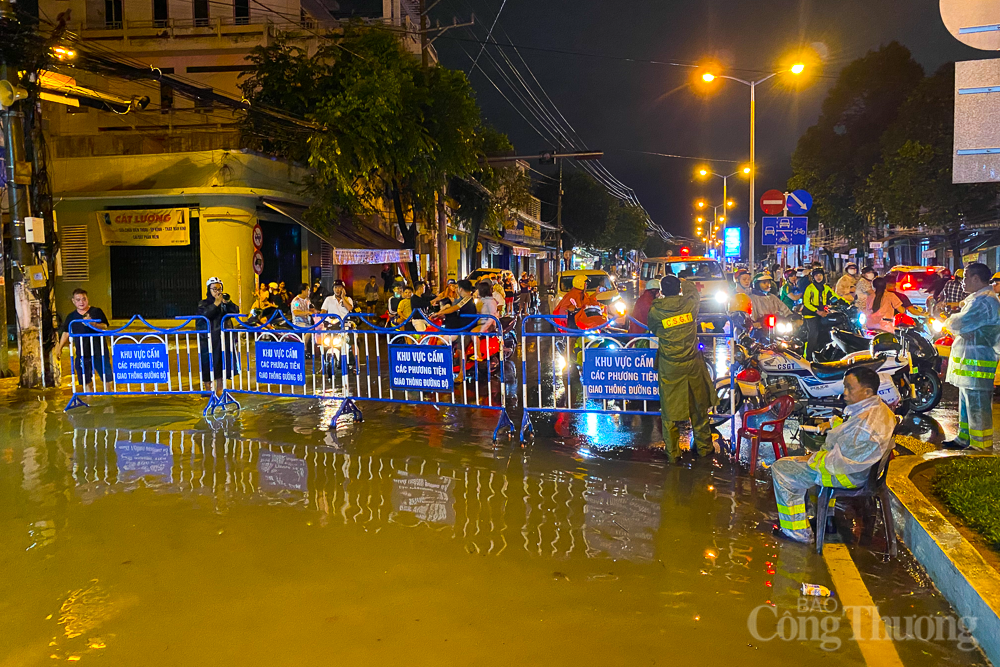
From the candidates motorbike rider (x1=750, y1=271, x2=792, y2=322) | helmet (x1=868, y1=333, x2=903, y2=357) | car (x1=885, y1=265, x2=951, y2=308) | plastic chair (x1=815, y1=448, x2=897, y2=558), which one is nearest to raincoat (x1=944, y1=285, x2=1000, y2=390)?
helmet (x1=868, y1=333, x2=903, y2=357)

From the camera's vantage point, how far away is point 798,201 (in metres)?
22.2

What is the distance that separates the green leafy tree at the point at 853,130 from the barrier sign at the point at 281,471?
39.7 metres

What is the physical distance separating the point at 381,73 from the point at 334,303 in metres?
7.68

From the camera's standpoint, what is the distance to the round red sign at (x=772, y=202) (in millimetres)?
23594

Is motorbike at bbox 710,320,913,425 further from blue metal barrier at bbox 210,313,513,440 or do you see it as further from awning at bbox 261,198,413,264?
awning at bbox 261,198,413,264

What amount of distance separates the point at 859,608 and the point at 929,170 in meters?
35.3

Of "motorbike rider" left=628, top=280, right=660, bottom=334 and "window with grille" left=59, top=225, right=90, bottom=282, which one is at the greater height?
"window with grille" left=59, top=225, right=90, bottom=282

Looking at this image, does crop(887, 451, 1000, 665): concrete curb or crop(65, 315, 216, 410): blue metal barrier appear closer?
crop(887, 451, 1000, 665): concrete curb

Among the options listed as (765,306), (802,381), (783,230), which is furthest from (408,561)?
(783,230)

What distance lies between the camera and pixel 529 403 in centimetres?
1105

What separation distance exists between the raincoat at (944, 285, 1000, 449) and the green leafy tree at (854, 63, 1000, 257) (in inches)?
1170

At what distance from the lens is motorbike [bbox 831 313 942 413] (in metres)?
9.40

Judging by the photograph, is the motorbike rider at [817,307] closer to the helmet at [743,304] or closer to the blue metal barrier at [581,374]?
the helmet at [743,304]

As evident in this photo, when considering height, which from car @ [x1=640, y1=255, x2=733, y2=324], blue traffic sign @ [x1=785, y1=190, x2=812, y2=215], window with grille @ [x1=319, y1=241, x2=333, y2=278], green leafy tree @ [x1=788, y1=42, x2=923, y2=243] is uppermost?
green leafy tree @ [x1=788, y1=42, x2=923, y2=243]
